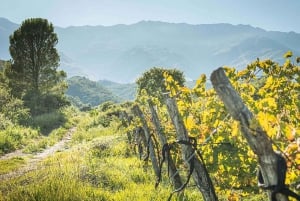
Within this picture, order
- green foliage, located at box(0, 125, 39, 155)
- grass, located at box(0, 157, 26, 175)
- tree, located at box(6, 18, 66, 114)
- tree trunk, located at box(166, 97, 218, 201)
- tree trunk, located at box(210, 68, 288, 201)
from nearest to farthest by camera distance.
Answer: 1. tree trunk, located at box(210, 68, 288, 201)
2. tree trunk, located at box(166, 97, 218, 201)
3. grass, located at box(0, 157, 26, 175)
4. green foliage, located at box(0, 125, 39, 155)
5. tree, located at box(6, 18, 66, 114)

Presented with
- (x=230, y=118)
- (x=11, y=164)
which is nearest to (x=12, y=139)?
(x=11, y=164)

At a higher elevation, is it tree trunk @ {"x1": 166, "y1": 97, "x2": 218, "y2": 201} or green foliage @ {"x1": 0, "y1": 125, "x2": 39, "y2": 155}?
tree trunk @ {"x1": 166, "y1": 97, "x2": 218, "y2": 201}

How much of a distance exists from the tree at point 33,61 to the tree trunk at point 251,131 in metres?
41.7

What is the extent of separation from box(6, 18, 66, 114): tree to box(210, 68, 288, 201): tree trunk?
137 feet

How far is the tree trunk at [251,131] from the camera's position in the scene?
Result: 91.0 inches

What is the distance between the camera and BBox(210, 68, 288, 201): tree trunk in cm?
231

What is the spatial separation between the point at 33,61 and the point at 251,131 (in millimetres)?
42458

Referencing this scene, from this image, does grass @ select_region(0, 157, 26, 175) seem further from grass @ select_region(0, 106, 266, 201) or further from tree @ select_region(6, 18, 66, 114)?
tree @ select_region(6, 18, 66, 114)

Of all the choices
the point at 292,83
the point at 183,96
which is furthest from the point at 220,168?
the point at 292,83

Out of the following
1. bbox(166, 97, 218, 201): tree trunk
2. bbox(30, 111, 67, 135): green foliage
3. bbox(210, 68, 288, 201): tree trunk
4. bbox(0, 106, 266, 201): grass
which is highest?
bbox(210, 68, 288, 201): tree trunk

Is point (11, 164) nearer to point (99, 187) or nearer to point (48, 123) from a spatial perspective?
point (99, 187)

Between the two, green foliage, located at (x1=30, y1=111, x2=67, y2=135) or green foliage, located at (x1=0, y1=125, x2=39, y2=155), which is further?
green foliage, located at (x1=30, y1=111, x2=67, y2=135)

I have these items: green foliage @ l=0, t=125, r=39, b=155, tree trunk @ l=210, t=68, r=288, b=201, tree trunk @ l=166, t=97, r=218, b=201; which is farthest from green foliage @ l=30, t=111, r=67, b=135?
tree trunk @ l=210, t=68, r=288, b=201

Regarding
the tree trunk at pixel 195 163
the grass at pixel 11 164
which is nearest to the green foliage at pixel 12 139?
the grass at pixel 11 164
